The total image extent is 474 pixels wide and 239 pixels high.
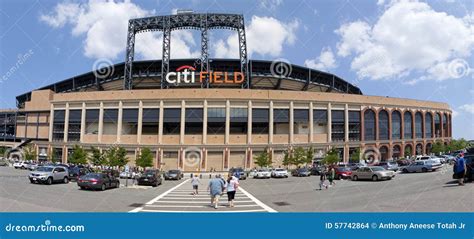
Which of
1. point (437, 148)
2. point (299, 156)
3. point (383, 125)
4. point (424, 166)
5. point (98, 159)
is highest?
point (383, 125)

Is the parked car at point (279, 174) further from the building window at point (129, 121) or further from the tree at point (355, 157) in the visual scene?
the building window at point (129, 121)

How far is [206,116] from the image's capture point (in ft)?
178

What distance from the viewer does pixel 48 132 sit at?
66375 mm

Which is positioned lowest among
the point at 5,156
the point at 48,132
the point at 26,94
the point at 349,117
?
the point at 5,156

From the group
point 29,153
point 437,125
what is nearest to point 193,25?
point 29,153

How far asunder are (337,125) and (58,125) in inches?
2159

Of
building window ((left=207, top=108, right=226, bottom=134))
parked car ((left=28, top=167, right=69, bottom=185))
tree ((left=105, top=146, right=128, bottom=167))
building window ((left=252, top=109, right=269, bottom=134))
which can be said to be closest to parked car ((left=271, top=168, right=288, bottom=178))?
building window ((left=252, top=109, right=269, bottom=134))

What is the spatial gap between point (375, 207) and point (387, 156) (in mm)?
60498

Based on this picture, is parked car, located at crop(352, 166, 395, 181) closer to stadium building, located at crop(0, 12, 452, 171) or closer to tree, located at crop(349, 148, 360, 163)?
stadium building, located at crop(0, 12, 452, 171)

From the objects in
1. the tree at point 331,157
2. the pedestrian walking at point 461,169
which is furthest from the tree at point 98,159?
the pedestrian walking at point 461,169

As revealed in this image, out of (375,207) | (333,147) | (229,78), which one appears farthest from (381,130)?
(375,207)

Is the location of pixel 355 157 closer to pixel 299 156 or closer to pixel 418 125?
pixel 299 156
